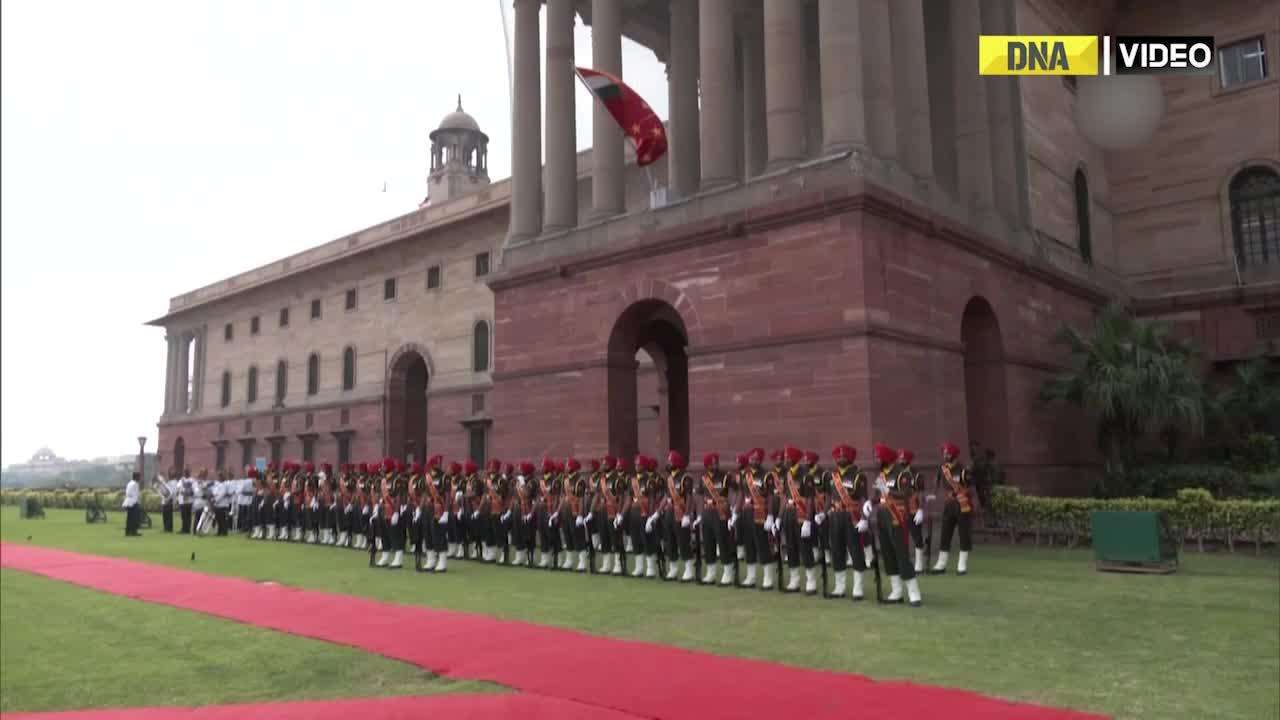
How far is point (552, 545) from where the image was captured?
16188 mm

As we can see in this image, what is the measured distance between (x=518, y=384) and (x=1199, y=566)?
14984 mm

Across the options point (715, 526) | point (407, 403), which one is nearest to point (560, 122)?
point (715, 526)

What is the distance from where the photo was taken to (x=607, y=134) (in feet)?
76.6

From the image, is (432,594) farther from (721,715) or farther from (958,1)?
(958,1)

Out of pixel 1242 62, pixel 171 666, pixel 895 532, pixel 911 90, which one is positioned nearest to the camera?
pixel 171 666

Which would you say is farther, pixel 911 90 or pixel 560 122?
pixel 560 122

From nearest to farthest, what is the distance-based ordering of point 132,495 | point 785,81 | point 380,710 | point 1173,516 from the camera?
point 380,710
point 1173,516
point 785,81
point 132,495

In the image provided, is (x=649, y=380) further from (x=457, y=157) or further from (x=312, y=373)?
(x=457, y=157)

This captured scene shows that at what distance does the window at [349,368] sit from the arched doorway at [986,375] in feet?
105

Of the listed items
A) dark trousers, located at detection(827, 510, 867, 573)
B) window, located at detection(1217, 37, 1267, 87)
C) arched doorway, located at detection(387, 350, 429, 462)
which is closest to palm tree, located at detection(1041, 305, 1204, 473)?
window, located at detection(1217, 37, 1267, 87)

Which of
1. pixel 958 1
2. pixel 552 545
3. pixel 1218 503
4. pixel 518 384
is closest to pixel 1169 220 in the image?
pixel 958 1

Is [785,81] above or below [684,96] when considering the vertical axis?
below

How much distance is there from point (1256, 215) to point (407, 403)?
33900 mm

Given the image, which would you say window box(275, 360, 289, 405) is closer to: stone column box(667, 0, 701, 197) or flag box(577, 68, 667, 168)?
stone column box(667, 0, 701, 197)
